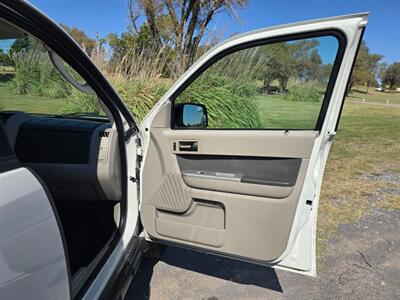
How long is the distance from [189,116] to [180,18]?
744 centimetres

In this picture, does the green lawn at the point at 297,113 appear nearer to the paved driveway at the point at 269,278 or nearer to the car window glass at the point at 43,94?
the paved driveway at the point at 269,278

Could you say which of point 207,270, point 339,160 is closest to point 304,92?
point 207,270

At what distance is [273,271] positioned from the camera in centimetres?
261

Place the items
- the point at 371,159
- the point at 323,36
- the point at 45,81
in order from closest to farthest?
the point at 323,36 → the point at 45,81 → the point at 371,159

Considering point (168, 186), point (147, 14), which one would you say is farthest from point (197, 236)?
point (147, 14)

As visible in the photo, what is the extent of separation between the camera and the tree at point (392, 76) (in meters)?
53.1

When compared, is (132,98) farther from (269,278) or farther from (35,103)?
(269,278)

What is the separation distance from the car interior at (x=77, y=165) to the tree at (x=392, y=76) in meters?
63.1

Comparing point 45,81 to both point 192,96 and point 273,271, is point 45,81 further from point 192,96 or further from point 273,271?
point 273,271

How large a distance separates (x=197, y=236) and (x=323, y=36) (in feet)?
4.50

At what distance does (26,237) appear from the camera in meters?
0.92

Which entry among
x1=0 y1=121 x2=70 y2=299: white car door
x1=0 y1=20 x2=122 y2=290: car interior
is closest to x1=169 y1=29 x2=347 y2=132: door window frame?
x1=0 y1=20 x2=122 y2=290: car interior

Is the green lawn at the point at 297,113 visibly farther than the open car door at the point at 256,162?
Yes

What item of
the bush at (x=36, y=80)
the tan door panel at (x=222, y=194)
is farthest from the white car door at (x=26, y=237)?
the bush at (x=36, y=80)
